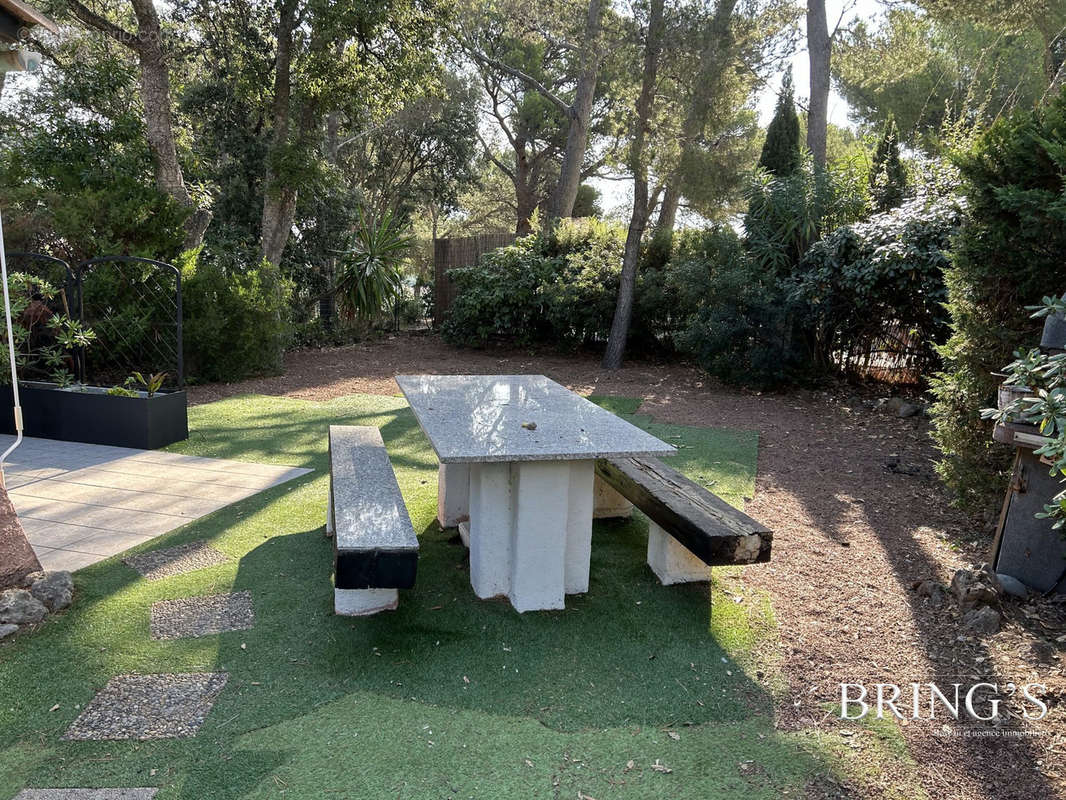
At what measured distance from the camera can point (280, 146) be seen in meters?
9.72

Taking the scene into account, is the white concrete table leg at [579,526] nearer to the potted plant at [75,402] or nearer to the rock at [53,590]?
the rock at [53,590]

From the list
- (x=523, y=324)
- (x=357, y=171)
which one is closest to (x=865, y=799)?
(x=523, y=324)

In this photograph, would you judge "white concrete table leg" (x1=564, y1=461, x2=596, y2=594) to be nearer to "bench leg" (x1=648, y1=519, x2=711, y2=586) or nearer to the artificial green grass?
the artificial green grass

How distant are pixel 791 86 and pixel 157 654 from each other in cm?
1208

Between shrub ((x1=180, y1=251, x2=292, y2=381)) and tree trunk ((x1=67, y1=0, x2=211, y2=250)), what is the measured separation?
2.89 ft

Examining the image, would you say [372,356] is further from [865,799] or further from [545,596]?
[865,799]

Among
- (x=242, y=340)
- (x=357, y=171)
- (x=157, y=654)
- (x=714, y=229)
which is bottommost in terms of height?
(x=157, y=654)

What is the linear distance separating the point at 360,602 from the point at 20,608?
4.27 ft

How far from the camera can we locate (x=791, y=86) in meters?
11.5

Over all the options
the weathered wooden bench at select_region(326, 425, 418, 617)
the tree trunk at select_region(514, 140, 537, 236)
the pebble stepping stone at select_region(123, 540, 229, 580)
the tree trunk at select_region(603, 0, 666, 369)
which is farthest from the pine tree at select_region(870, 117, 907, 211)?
the tree trunk at select_region(514, 140, 537, 236)

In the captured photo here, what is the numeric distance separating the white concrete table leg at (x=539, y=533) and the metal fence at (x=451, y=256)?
1059cm

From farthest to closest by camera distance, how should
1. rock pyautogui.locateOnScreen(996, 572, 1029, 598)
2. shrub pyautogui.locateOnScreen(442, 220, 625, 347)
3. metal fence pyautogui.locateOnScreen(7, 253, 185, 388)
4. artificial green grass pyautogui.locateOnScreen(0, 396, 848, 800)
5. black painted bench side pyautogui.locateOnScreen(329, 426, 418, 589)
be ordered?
1. shrub pyautogui.locateOnScreen(442, 220, 625, 347)
2. metal fence pyautogui.locateOnScreen(7, 253, 185, 388)
3. rock pyautogui.locateOnScreen(996, 572, 1029, 598)
4. black painted bench side pyautogui.locateOnScreen(329, 426, 418, 589)
5. artificial green grass pyautogui.locateOnScreen(0, 396, 848, 800)

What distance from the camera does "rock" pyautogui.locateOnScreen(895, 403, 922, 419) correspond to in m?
6.98

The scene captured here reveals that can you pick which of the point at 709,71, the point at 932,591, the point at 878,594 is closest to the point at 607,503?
the point at 878,594
